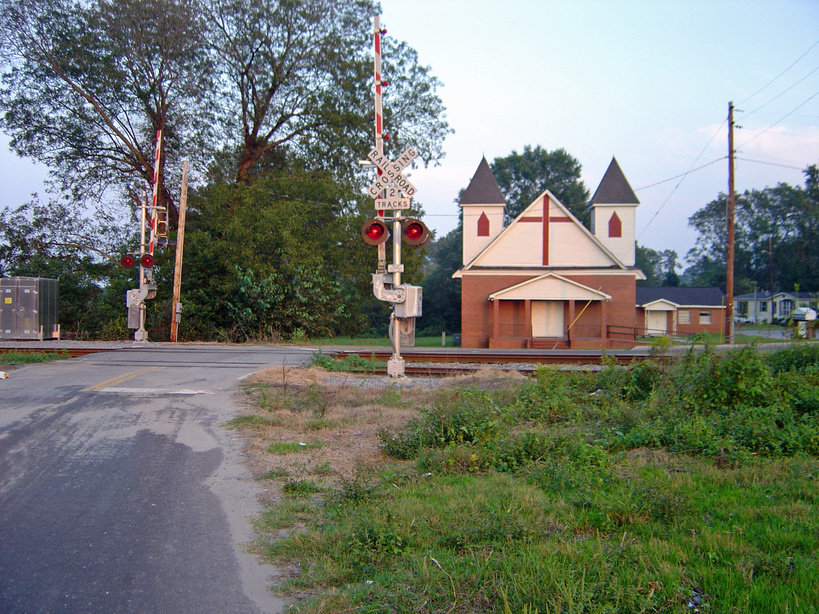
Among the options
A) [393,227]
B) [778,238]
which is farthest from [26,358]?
[778,238]

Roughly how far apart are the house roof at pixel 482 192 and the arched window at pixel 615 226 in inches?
285

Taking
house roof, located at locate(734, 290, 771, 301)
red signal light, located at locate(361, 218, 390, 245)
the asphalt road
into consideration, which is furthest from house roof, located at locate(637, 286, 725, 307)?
the asphalt road

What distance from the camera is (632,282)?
37.9 metres

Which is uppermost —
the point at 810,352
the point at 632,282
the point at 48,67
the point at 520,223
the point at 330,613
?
the point at 48,67

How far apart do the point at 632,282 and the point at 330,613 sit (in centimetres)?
3662

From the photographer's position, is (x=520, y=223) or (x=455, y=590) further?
(x=520, y=223)

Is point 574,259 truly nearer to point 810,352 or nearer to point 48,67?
point 810,352

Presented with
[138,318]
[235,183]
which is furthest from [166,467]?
[235,183]

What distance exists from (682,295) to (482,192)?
2415 cm

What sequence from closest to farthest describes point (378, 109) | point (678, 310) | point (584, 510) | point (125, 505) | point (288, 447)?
point (584, 510) → point (125, 505) → point (288, 447) → point (378, 109) → point (678, 310)

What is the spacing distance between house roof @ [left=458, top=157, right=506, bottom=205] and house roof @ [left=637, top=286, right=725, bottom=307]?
764 inches

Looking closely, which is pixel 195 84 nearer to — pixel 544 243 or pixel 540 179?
pixel 544 243

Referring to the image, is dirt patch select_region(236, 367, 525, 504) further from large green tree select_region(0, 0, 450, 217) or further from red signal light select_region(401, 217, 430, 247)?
large green tree select_region(0, 0, 450, 217)

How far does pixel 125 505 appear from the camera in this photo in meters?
6.13
